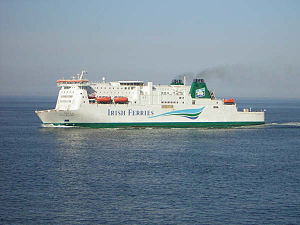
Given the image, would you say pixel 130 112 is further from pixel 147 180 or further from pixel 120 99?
pixel 147 180

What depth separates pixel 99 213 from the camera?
841 inches

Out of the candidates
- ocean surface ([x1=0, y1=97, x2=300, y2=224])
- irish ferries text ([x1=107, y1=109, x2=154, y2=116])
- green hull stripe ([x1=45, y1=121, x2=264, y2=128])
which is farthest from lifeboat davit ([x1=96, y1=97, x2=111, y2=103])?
ocean surface ([x1=0, y1=97, x2=300, y2=224])

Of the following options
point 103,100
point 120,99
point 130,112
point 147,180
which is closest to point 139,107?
point 130,112

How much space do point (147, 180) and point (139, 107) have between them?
28.8m

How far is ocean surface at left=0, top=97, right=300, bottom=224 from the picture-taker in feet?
69.7

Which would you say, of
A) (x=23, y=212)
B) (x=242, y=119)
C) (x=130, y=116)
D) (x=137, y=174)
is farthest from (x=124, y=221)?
(x=242, y=119)

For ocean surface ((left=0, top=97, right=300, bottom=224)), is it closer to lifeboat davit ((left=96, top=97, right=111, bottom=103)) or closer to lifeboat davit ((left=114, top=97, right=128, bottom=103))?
lifeboat davit ((left=96, top=97, right=111, bottom=103))

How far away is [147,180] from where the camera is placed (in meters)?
27.9

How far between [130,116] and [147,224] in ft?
119

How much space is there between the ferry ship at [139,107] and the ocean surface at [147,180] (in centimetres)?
606

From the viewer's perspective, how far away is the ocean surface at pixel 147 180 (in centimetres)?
2125

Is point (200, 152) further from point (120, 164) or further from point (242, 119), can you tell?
point (242, 119)

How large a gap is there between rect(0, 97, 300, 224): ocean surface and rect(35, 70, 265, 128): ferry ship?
606cm

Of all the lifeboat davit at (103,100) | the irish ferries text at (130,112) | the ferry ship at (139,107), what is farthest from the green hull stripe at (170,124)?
the lifeboat davit at (103,100)
